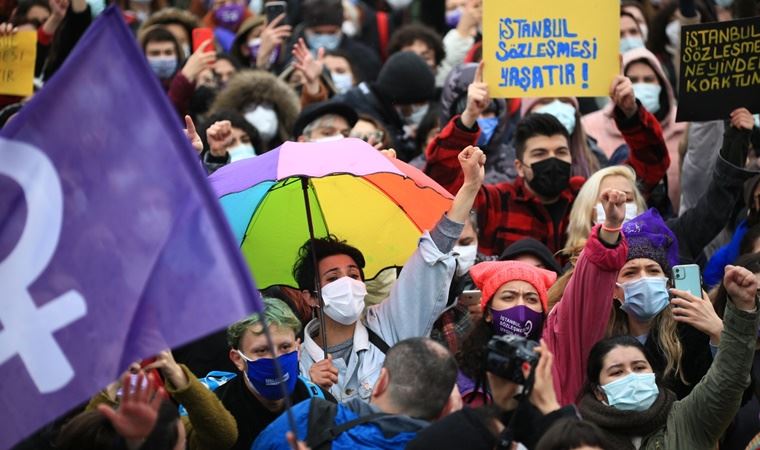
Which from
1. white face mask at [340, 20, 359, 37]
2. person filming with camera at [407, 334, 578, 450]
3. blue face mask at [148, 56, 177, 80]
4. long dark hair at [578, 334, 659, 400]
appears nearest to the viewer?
person filming with camera at [407, 334, 578, 450]

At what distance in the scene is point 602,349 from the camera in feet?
21.2

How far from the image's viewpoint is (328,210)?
7.32m

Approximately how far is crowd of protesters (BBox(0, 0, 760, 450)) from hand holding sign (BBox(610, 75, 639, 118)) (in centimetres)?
1

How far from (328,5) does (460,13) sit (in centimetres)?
133

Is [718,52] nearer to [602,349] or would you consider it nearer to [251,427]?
[602,349]

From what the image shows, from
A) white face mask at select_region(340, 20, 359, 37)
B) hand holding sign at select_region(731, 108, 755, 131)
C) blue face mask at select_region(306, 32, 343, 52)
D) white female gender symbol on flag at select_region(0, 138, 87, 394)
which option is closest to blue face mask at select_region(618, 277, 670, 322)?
hand holding sign at select_region(731, 108, 755, 131)

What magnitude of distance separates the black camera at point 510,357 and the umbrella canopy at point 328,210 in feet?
5.36

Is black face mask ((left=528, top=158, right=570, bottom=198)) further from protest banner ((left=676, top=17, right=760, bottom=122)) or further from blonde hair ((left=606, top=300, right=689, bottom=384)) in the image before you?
blonde hair ((left=606, top=300, right=689, bottom=384))

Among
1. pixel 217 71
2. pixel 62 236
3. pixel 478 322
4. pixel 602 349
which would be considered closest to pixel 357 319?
pixel 478 322

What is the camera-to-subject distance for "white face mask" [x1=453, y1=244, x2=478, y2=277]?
8.07 metres

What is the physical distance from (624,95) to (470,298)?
1.45m

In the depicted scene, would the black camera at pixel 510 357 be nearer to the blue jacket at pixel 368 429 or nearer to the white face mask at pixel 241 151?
the blue jacket at pixel 368 429

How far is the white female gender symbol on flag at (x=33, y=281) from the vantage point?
463 centimetres

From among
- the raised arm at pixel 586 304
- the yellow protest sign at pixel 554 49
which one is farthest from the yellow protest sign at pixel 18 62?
the raised arm at pixel 586 304
